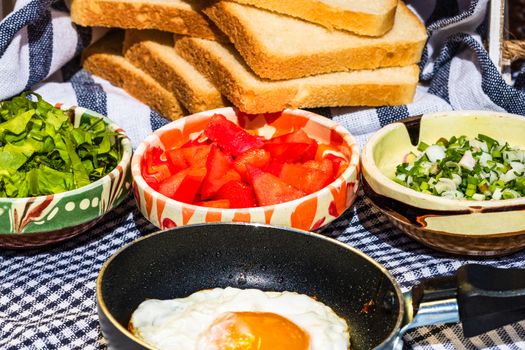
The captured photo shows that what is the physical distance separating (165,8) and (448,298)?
4.64 feet

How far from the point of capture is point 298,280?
5.48 feet

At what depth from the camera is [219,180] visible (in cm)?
189

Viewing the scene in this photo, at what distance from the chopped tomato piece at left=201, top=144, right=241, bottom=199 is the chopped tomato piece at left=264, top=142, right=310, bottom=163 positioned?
14 cm

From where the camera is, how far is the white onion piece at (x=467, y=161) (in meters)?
1.95

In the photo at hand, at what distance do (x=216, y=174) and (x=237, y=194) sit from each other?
8cm

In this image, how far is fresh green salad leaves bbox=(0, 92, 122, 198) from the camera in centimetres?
186

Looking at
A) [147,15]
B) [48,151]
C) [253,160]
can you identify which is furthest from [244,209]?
[147,15]

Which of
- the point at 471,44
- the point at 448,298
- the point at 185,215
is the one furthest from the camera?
the point at 471,44

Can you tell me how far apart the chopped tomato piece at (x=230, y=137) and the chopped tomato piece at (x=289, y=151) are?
0.05 m

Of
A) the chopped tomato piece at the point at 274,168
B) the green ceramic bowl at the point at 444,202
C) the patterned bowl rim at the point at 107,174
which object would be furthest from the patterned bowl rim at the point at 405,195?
the patterned bowl rim at the point at 107,174

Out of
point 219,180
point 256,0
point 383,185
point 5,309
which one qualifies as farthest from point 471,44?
point 5,309

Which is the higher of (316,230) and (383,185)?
(383,185)

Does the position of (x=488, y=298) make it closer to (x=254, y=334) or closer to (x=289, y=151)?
(x=254, y=334)

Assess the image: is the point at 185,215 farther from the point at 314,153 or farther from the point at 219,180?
the point at 314,153
